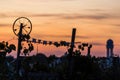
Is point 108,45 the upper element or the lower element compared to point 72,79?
upper

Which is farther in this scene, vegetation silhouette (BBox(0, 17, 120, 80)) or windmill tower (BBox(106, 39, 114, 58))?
windmill tower (BBox(106, 39, 114, 58))

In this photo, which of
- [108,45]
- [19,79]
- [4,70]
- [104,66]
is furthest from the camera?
[108,45]

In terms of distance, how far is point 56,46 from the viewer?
31500mm

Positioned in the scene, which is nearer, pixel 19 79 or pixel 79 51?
pixel 19 79

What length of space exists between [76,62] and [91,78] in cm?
151

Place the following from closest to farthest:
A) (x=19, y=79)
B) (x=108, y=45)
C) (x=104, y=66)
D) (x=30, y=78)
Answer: (x=19, y=79), (x=30, y=78), (x=104, y=66), (x=108, y=45)

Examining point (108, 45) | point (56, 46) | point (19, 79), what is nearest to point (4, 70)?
point (19, 79)

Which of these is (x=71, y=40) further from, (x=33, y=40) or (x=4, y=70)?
(x=4, y=70)

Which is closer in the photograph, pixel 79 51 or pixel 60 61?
pixel 79 51

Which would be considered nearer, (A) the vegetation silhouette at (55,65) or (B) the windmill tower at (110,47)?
(A) the vegetation silhouette at (55,65)

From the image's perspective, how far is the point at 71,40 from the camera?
29.5m

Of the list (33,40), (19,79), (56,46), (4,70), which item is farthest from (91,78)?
(4,70)

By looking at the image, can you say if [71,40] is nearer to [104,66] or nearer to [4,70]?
[4,70]

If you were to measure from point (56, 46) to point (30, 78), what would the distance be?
331 cm
